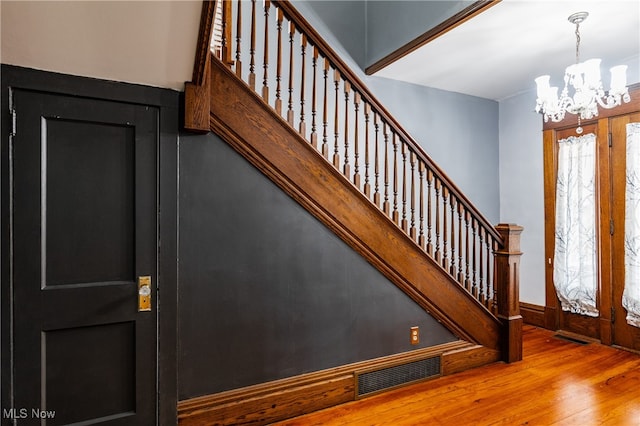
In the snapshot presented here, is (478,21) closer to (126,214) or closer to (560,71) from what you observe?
(560,71)

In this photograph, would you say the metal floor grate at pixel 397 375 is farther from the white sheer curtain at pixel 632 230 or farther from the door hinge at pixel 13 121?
the door hinge at pixel 13 121

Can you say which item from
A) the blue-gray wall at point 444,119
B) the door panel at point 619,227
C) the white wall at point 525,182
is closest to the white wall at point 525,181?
the white wall at point 525,182

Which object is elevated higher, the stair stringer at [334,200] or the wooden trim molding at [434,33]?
the wooden trim molding at [434,33]

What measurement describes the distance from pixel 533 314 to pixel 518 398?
2317 mm

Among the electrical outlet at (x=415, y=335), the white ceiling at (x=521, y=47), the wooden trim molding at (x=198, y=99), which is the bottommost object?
the electrical outlet at (x=415, y=335)

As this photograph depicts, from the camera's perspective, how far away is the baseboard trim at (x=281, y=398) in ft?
7.32

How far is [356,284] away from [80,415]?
5.89ft

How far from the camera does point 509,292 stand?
138 inches

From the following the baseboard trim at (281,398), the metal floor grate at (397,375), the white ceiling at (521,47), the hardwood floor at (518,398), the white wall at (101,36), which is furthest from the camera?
the white ceiling at (521,47)

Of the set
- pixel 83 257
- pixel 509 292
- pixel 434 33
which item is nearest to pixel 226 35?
pixel 83 257

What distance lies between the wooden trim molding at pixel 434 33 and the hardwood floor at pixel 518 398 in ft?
9.48

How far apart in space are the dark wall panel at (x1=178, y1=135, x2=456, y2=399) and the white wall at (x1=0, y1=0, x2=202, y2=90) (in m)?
0.51

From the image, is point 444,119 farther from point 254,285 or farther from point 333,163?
point 254,285

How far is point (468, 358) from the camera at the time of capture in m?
3.30
